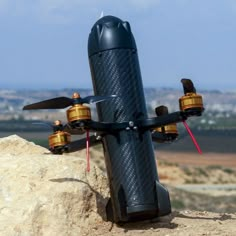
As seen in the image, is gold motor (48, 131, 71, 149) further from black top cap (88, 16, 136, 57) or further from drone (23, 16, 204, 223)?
black top cap (88, 16, 136, 57)

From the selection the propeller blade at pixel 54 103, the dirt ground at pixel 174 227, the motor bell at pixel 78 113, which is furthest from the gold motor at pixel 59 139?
the dirt ground at pixel 174 227

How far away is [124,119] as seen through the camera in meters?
9.93

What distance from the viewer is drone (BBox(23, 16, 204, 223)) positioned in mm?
9492

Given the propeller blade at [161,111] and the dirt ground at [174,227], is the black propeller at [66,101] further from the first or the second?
the dirt ground at [174,227]

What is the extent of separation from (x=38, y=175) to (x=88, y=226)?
958 mm

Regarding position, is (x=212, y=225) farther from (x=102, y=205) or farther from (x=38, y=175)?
(x=38, y=175)

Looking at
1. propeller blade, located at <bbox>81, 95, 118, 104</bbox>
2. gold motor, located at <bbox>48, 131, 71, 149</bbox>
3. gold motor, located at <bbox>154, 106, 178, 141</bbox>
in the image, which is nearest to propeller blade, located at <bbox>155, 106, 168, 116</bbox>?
gold motor, located at <bbox>154, 106, 178, 141</bbox>

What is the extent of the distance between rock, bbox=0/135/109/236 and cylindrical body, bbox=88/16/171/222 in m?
0.43

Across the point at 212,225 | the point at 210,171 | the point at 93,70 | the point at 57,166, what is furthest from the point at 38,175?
the point at 210,171

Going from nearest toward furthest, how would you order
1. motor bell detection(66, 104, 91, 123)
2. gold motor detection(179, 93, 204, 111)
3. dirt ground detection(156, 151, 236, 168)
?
motor bell detection(66, 104, 91, 123) → gold motor detection(179, 93, 204, 111) → dirt ground detection(156, 151, 236, 168)

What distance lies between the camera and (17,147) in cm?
1165

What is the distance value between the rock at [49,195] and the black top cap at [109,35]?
1.67 metres

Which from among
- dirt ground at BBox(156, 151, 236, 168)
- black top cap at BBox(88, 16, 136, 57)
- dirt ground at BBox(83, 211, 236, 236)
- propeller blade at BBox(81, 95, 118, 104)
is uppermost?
black top cap at BBox(88, 16, 136, 57)

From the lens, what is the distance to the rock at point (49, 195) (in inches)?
368
